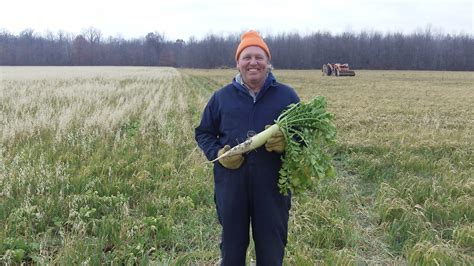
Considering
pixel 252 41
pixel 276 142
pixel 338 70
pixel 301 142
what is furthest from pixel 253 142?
pixel 338 70

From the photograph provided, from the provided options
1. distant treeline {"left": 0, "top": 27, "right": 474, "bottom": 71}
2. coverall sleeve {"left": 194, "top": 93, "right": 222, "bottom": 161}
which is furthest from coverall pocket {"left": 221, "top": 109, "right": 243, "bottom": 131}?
distant treeline {"left": 0, "top": 27, "right": 474, "bottom": 71}

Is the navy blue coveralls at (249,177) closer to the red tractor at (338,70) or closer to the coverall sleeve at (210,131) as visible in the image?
the coverall sleeve at (210,131)

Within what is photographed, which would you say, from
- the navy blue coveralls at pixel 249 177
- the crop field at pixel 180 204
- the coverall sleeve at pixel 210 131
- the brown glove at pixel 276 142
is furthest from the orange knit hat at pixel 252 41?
the crop field at pixel 180 204

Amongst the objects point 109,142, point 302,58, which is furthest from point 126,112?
point 302,58

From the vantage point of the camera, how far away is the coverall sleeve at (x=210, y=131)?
280 cm

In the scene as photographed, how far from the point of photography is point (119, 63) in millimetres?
99188

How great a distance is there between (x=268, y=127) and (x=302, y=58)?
9125 centimetres

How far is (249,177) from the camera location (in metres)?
2.65

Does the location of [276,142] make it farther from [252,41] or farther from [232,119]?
[252,41]

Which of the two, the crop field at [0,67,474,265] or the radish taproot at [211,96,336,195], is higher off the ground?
the radish taproot at [211,96,336,195]

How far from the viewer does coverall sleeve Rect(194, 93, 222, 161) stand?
2.80 meters

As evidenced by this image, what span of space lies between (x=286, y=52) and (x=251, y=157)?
94.2 metres

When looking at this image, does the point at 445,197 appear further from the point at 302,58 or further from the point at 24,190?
the point at 302,58

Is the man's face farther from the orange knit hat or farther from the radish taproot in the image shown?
the radish taproot
